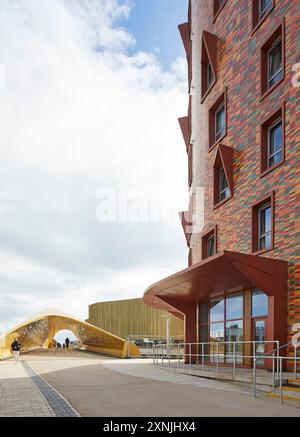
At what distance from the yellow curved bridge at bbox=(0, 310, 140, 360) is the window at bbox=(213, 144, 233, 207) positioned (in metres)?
15.0

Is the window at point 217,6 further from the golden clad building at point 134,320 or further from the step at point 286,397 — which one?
the golden clad building at point 134,320

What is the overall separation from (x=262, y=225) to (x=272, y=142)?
2.87 meters

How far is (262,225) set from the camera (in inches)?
688

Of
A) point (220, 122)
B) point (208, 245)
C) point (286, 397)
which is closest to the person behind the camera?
point (286, 397)

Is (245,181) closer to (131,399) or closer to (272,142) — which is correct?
(272,142)

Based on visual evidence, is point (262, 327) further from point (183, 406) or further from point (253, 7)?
point (253, 7)

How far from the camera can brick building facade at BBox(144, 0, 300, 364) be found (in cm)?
1491

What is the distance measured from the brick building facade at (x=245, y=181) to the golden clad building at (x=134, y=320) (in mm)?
23588

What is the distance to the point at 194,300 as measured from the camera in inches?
913

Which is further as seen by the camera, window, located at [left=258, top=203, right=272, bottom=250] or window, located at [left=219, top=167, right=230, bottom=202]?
window, located at [left=219, top=167, right=230, bottom=202]

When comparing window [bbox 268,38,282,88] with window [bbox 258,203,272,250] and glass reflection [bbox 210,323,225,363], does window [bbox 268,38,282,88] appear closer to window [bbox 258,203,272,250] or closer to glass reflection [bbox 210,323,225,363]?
window [bbox 258,203,272,250]

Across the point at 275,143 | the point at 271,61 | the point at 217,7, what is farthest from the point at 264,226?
the point at 217,7

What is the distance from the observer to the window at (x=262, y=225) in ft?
55.4

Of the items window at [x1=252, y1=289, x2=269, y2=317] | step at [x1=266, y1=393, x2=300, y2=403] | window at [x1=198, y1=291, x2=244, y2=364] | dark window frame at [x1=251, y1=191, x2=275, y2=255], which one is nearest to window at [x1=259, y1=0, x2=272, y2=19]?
dark window frame at [x1=251, y1=191, x2=275, y2=255]
